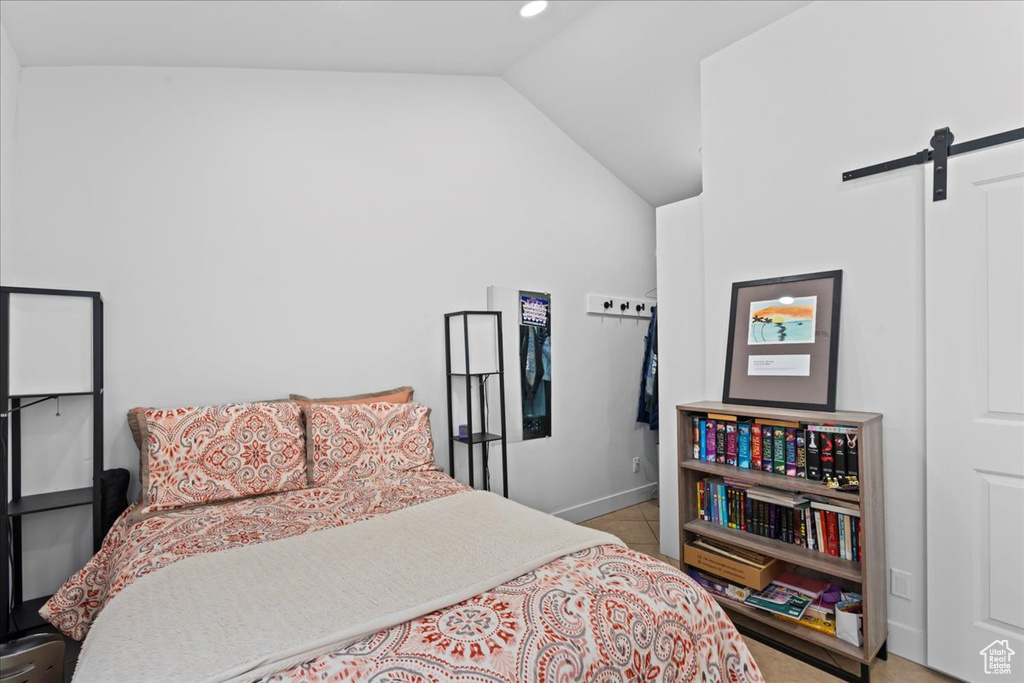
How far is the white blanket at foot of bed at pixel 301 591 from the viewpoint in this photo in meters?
1.03

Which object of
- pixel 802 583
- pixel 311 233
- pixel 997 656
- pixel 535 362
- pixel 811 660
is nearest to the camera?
pixel 997 656

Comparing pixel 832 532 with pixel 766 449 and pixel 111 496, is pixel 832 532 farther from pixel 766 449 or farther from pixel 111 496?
pixel 111 496

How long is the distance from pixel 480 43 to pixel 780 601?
3.16 metres

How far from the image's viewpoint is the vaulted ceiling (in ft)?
6.84

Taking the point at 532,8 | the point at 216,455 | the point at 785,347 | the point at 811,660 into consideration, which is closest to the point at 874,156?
the point at 785,347

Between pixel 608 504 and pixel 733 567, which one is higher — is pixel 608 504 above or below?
below

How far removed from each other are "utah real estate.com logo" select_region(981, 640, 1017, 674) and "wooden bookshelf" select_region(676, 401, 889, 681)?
1.00 ft

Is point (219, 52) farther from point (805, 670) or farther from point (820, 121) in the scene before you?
point (805, 670)

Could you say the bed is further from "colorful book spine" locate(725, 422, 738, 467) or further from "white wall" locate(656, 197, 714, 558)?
"white wall" locate(656, 197, 714, 558)

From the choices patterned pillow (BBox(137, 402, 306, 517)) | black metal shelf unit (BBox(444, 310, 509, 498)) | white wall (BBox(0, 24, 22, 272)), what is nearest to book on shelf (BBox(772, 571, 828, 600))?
black metal shelf unit (BBox(444, 310, 509, 498))

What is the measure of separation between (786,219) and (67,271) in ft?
10.6

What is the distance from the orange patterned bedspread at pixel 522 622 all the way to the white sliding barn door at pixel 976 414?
1084 mm

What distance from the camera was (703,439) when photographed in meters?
2.50

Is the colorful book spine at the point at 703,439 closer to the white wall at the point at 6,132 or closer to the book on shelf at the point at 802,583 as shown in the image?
the book on shelf at the point at 802,583
